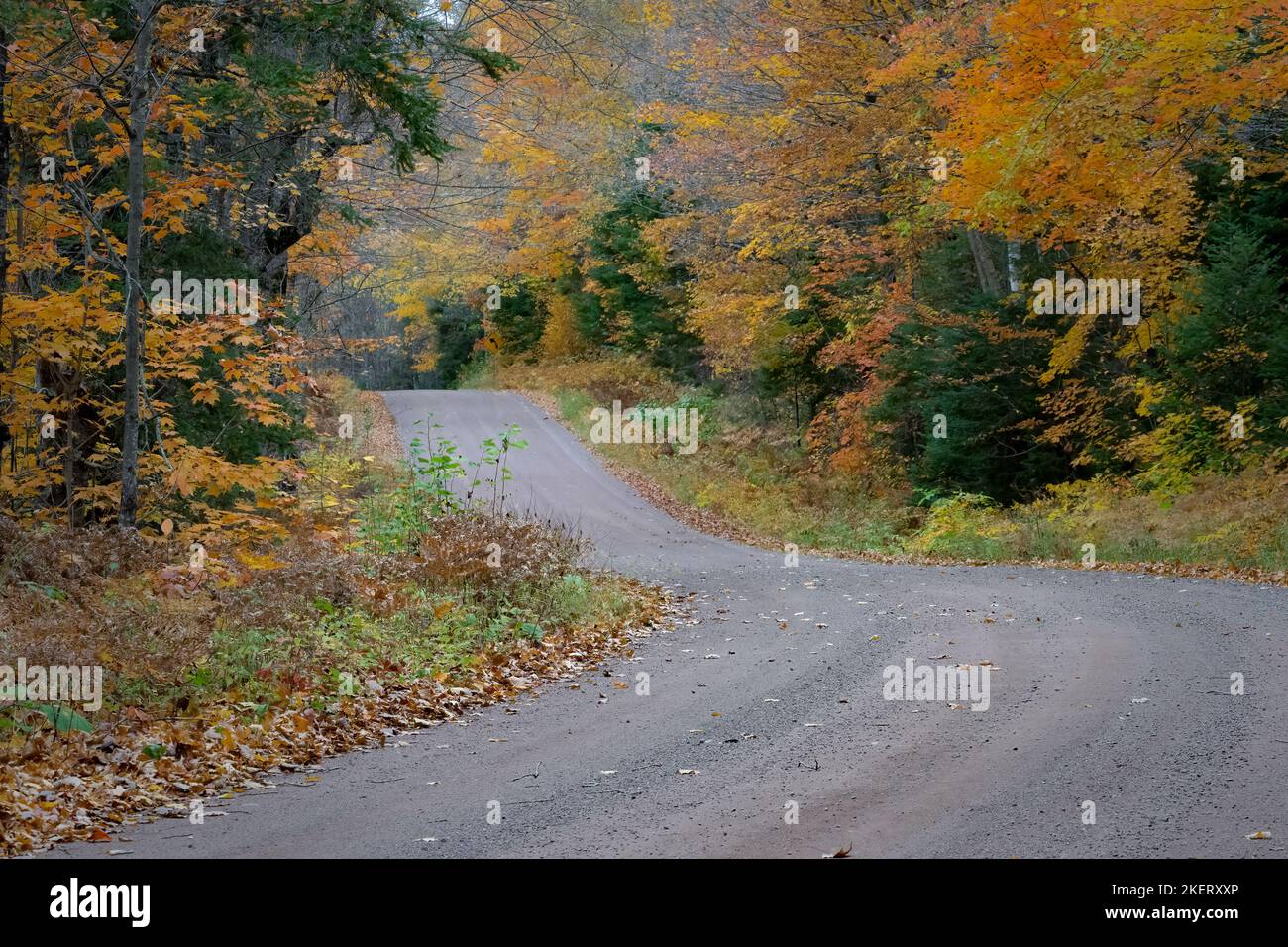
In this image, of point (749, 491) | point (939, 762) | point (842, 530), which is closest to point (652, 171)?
point (749, 491)

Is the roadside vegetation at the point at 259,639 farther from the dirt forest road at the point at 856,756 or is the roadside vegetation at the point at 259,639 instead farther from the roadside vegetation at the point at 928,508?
the roadside vegetation at the point at 928,508

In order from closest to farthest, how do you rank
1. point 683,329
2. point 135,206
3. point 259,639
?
point 259,639 → point 135,206 → point 683,329

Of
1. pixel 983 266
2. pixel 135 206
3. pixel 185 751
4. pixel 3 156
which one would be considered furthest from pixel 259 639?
pixel 983 266

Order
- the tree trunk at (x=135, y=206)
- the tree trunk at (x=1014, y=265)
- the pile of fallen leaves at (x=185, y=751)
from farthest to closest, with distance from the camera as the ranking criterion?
the tree trunk at (x=1014, y=265) → the tree trunk at (x=135, y=206) → the pile of fallen leaves at (x=185, y=751)

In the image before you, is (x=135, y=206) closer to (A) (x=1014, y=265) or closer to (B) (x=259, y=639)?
(B) (x=259, y=639)

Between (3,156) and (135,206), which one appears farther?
(135,206)

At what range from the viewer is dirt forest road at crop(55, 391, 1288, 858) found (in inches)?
226

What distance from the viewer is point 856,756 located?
7.30 m

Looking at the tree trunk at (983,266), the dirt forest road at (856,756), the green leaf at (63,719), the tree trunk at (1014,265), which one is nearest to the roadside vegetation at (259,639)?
the green leaf at (63,719)

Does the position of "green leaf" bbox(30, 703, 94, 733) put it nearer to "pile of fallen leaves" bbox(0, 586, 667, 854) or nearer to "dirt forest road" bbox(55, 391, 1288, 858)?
"pile of fallen leaves" bbox(0, 586, 667, 854)

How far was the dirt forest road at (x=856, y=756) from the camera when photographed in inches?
226

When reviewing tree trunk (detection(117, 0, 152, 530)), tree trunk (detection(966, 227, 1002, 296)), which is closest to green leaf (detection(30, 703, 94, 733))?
tree trunk (detection(117, 0, 152, 530))

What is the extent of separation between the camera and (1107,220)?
767 inches
